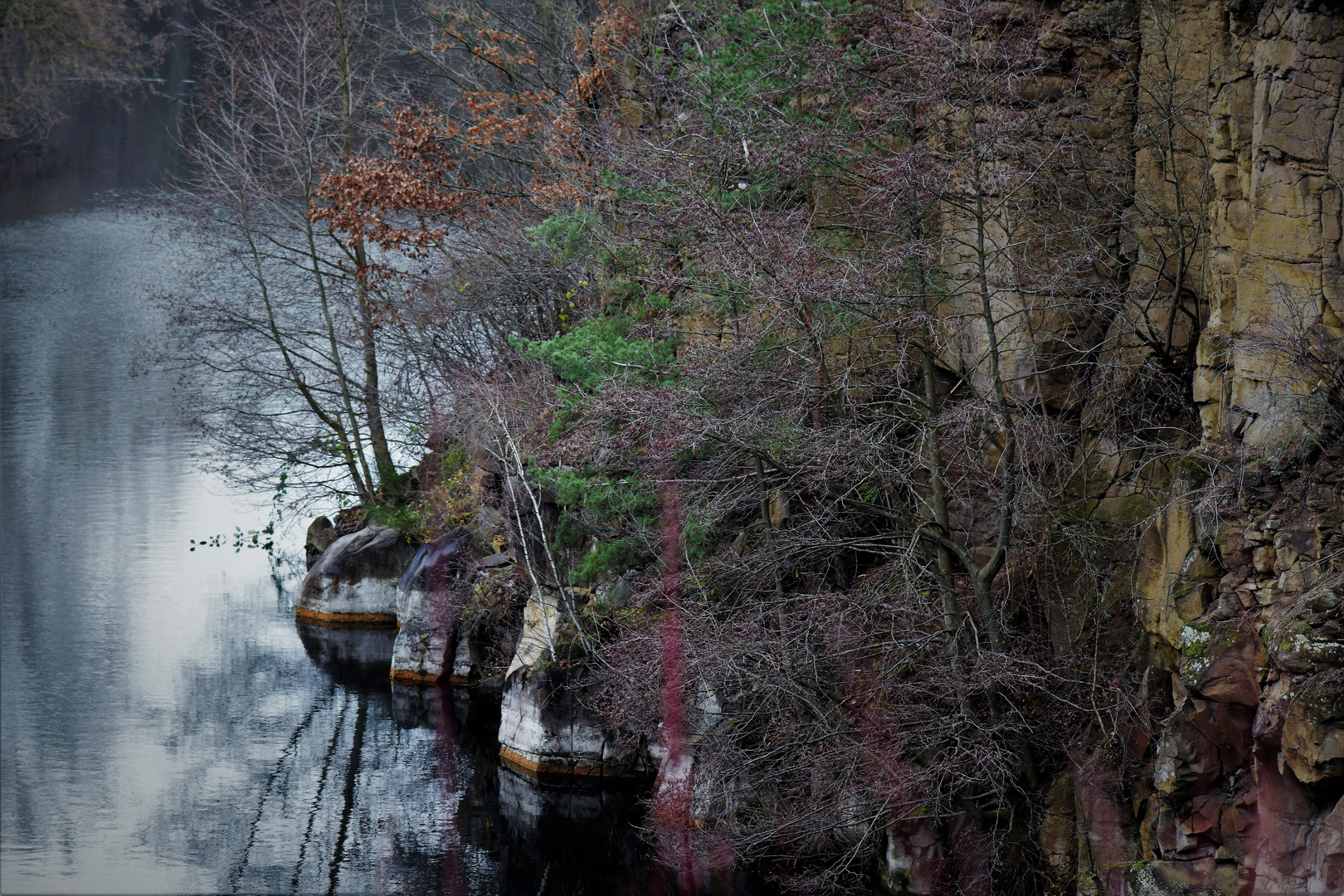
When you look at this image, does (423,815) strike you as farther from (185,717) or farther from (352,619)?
(352,619)

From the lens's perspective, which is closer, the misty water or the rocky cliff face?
the rocky cliff face

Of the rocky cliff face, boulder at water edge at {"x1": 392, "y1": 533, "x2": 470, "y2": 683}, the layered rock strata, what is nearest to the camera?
the rocky cliff face

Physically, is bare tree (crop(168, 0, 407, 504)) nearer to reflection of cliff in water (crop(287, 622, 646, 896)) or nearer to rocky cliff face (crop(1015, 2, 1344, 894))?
reflection of cliff in water (crop(287, 622, 646, 896))

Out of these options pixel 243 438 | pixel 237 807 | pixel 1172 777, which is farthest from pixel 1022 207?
pixel 243 438

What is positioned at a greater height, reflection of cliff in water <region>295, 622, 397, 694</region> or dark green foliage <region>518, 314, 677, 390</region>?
A: dark green foliage <region>518, 314, 677, 390</region>

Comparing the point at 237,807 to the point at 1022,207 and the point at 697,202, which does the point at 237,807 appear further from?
the point at 1022,207

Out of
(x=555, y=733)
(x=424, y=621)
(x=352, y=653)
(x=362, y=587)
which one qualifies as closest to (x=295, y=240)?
(x=362, y=587)

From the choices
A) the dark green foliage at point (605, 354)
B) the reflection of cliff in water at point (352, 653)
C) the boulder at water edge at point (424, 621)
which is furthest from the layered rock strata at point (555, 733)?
the reflection of cliff in water at point (352, 653)

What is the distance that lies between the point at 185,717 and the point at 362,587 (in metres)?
5.36

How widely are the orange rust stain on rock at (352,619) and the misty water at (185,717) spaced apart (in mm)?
224

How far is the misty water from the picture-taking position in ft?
50.6

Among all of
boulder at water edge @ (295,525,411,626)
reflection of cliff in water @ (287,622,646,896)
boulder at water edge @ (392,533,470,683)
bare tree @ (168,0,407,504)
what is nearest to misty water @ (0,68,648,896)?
reflection of cliff in water @ (287,622,646,896)

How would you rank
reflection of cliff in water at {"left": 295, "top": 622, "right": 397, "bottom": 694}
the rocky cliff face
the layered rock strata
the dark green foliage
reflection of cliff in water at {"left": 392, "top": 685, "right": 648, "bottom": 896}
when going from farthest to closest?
reflection of cliff in water at {"left": 295, "top": 622, "right": 397, "bottom": 694}, the layered rock strata, reflection of cliff in water at {"left": 392, "top": 685, "right": 648, "bottom": 896}, the dark green foliage, the rocky cliff face

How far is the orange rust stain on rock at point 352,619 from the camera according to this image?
24.7 meters
